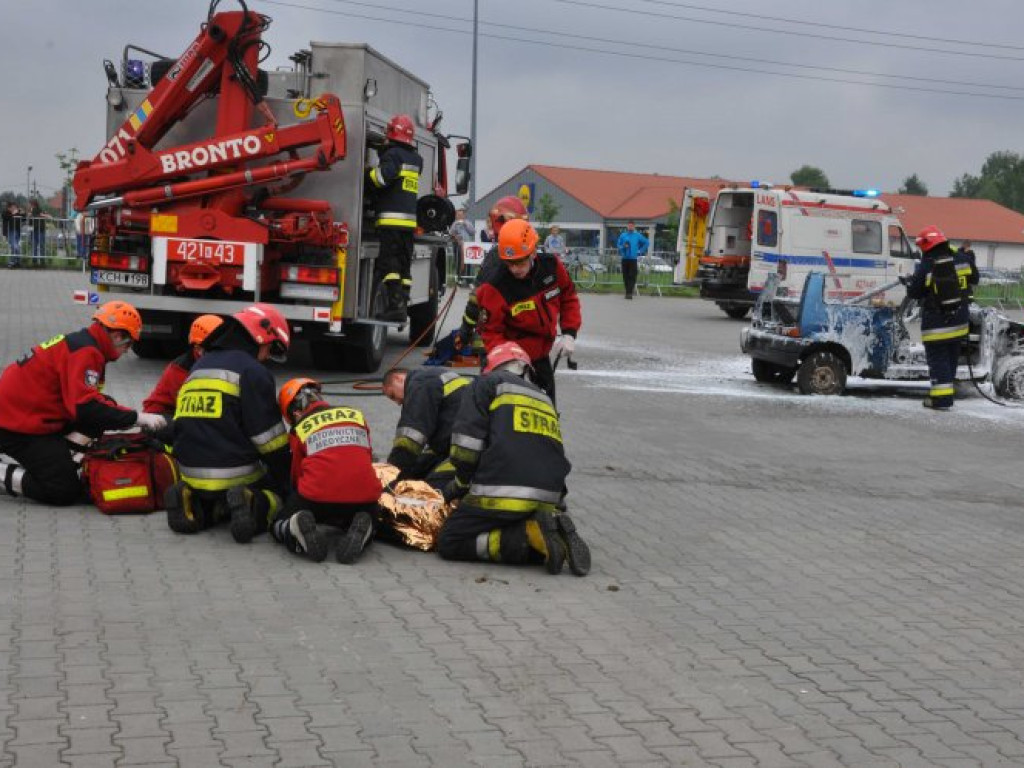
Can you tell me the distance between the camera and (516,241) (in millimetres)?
8516

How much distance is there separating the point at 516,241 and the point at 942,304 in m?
7.30

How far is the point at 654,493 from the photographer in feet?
30.9

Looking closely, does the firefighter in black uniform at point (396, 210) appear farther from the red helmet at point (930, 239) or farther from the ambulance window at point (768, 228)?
A: the ambulance window at point (768, 228)

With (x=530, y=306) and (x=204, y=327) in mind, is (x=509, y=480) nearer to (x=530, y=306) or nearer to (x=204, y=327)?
(x=204, y=327)

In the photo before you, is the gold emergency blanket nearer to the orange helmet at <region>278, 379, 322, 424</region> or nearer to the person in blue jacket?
the orange helmet at <region>278, 379, 322, 424</region>

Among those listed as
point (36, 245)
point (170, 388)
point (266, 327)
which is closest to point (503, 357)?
point (266, 327)

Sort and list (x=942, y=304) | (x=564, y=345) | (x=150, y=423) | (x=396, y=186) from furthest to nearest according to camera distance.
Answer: (x=942, y=304), (x=396, y=186), (x=564, y=345), (x=150, y=423)

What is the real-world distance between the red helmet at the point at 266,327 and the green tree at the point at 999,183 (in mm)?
134794

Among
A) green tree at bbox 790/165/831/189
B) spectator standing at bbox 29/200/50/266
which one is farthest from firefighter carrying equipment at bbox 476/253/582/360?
green tree at bbox 790/165/831/189

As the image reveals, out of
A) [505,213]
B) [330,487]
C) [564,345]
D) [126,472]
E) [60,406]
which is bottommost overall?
[126,472]

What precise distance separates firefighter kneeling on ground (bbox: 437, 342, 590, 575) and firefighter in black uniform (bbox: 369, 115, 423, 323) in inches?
284

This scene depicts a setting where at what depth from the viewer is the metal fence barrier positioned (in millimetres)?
33094

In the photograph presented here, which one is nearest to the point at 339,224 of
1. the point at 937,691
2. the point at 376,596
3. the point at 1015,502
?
the point at 1015,502

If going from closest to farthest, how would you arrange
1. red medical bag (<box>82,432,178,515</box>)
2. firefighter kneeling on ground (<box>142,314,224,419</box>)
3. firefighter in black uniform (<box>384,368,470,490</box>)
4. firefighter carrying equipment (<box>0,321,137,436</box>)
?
firefighter in black uniform (<box>384,368,470,490</box>) < firefighter carrying equipment (<box>0,321,137,436</box>) < red medical bag (<box>82,432,178,515</box>) < firefighter kneeling on ground (<box>142,314,224,419</box>)
